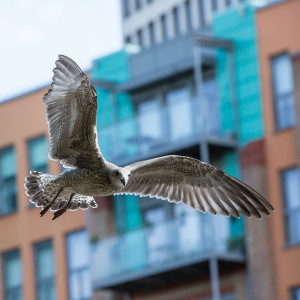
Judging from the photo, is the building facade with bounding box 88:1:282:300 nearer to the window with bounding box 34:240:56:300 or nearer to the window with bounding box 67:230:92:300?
the window with bounding box 67:230:92:300

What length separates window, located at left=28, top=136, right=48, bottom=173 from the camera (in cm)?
3878

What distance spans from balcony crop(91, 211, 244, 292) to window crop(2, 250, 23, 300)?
3.98 meters

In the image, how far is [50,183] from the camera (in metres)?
16.2

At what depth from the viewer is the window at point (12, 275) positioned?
39.2 m

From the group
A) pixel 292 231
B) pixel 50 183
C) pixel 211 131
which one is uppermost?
pixel 211 131

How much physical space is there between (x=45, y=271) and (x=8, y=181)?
2822 millimetres

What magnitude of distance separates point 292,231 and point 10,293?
33.5 feet

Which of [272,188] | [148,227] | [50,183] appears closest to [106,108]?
[148,227]

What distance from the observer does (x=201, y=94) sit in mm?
33812

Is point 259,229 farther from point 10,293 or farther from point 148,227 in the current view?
point 10,293

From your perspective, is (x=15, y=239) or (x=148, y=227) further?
(x=15, y=239)

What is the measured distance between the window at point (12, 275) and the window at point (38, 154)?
2.33m

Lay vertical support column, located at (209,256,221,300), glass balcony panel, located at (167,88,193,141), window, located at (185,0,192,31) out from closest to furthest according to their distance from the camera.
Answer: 1. vertical support column, located at (209,256,221,300)
2. glass balcony panel, located at (167,88,193,141)
3. window, located at (185,0,192,31)

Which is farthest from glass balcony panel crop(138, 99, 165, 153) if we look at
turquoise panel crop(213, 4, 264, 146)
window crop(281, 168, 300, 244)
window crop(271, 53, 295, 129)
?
window crop(281, 168, 300, 244)
